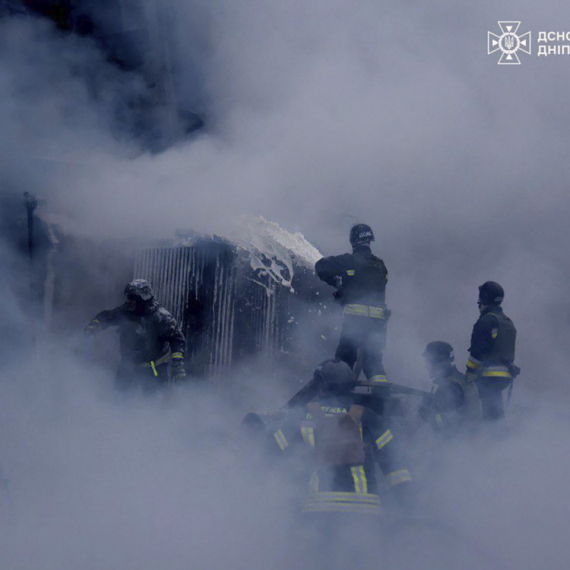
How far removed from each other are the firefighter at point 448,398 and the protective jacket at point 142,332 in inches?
110

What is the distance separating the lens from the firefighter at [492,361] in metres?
5.21

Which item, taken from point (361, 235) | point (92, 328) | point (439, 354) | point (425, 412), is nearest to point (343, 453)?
point (425, 412)

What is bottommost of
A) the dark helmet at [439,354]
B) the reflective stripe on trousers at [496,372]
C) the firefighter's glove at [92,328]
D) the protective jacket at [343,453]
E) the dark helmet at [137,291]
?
the protective jacket at [343,453]

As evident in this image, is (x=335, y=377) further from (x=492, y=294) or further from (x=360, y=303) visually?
(x=492, y=294)

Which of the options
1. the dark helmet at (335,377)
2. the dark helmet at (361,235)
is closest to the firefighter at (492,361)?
the dark helmet at (361,235)

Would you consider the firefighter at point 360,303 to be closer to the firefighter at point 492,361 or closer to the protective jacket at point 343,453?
the firefighter at point 492,361

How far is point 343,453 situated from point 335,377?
51 cm

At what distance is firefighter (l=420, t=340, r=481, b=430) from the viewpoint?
466cm

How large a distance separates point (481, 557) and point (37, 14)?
7953 millimetres

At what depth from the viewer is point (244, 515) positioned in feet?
14.7

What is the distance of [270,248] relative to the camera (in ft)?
22.6

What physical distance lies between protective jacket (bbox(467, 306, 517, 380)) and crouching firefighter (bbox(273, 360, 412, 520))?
1.99m

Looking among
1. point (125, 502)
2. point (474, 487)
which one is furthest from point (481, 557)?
point (125, 502)

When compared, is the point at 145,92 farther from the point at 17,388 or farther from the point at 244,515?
the point at 244,515
